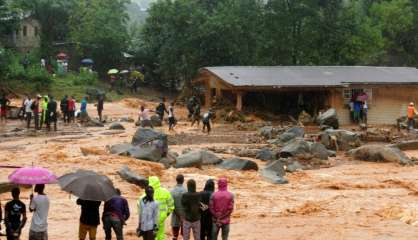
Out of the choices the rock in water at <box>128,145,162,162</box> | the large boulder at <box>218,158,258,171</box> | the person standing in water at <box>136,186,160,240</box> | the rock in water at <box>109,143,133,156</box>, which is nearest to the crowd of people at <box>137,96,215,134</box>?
the rock in water at <box>109,143,133,156</box>

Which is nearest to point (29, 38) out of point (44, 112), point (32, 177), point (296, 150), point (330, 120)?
point (44, 112)

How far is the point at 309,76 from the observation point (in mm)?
38688

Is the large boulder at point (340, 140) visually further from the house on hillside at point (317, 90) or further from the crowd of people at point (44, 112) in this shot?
the crowd of people at point (44, 112)

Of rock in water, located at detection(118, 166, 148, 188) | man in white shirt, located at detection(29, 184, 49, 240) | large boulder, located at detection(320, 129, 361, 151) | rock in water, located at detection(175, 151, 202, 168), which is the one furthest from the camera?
large boulder, located at detection(320, 129, 361, 151)

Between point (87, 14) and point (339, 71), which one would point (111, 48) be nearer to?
point (87, 14)

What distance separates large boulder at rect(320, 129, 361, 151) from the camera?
27.8 meters

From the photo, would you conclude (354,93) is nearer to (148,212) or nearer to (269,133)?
(269,133)

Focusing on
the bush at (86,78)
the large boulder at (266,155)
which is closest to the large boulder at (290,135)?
the large boulder at (266,155)

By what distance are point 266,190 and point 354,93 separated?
2119 cm

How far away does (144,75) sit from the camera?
181 feet

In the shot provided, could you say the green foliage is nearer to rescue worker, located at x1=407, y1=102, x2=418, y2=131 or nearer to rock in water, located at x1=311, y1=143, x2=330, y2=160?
rescue worker, located at x1=407, y1=102, x2=418, y2=131

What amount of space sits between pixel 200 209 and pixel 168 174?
30.6ft

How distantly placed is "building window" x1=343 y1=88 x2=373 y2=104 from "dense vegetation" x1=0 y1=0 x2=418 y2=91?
1161 centimetres

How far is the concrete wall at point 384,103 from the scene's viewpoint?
125ft
